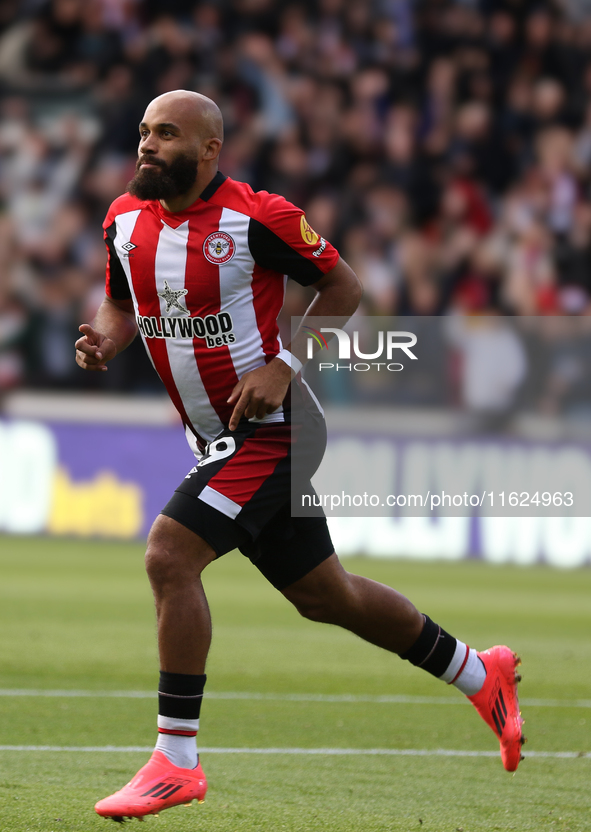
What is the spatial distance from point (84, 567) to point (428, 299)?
4.66m

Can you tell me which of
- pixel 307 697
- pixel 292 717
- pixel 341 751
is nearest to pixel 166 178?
pixel 341 751

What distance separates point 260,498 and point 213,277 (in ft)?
2.43

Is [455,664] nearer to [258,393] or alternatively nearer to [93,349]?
[258,393]

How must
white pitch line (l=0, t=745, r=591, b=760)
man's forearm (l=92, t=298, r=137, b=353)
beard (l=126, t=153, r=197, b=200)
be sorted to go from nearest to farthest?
beard (l=126, t=153, r=197, b=200)
man's forearm (l=92, t=298, r=137, b=353)
white pitch line (l=0, t=745, r=591, b=760)

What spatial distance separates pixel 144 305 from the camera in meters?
4.43

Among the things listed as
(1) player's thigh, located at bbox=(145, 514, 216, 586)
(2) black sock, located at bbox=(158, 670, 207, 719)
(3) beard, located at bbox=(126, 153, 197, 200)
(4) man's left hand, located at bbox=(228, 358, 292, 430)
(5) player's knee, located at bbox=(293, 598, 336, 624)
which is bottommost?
(2) black sock, located at bbox=(158, 670, 207, 719)

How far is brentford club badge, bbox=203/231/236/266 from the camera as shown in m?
4.32

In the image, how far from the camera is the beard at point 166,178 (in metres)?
4.29

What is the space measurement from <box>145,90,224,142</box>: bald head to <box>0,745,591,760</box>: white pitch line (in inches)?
92.2

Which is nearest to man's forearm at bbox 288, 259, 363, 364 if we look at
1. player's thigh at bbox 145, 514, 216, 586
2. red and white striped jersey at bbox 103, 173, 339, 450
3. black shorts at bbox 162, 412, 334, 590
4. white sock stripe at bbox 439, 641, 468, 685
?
red and white striped jersey at bbox 103, 173, 339, 450

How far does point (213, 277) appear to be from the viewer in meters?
4.32

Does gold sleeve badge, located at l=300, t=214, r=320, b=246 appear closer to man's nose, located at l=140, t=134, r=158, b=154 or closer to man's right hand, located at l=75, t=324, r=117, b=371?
man's nose, located at l=140, t=134, r=158, b=154

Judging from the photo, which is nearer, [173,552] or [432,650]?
[173,552]

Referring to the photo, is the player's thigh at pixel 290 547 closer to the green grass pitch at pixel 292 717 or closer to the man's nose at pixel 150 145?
the green grass pitch at pixel 292 717
